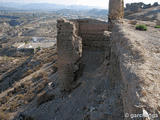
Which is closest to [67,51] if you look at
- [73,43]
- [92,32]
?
[73,43]

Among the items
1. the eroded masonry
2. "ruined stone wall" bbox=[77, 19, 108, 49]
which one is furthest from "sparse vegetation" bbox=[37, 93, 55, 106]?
"ruined stone wall" bbox=[77, 19, 108, 49]

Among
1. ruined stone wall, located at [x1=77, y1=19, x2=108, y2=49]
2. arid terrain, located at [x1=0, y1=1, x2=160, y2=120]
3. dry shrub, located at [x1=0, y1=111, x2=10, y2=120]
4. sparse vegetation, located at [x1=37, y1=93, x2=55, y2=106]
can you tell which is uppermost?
ruined stone wall, located at [x1=77, y1=19, x2=108, y2=49]

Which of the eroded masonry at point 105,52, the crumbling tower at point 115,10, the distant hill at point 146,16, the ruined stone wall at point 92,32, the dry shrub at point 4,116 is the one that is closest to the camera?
the eroded masonry at point 105,52

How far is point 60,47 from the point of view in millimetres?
11078

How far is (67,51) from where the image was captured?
11133mm

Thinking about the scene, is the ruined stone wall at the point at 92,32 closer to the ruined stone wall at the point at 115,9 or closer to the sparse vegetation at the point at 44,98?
the ruined stone wall at the point at 115,9

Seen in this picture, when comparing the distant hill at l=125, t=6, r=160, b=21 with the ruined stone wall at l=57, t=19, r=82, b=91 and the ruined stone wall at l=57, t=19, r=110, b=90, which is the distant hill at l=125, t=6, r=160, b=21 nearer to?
the ruined stone wall at l=57, t=19, r=110, b=90

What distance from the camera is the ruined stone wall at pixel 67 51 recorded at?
35.6 ft

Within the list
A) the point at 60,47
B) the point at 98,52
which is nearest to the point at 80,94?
the point at 60,47

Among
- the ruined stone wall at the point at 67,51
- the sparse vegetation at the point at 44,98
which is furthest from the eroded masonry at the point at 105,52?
the sparse vegetation at the point at 44,98

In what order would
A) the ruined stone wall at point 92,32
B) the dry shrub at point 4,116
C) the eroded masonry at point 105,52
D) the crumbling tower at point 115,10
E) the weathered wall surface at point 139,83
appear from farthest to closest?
1. the crumbling tower at point 115,10
2. the ruined stone wall at point 92,32
3. the dry shrub at point 4,116
4. the eroded masonry at point 105,52
5. the weathered wall surface at point 139,83

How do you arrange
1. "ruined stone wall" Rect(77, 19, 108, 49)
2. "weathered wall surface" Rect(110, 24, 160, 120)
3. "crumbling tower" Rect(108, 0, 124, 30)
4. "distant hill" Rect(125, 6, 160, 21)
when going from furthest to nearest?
"distant hill" Rect(125, 6, 160, 21)
"crumbling tower" Rect(108, 0, 124, 30)
"ruined stone wall" Rect(77, 19, 108, 49)
"weathered wall surface" Rect(110, 24, 160, 120)

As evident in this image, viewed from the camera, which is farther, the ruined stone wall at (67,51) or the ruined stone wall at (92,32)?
the ruined stone wall at (92,32)

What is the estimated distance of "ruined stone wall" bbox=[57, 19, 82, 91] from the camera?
35.6ft
